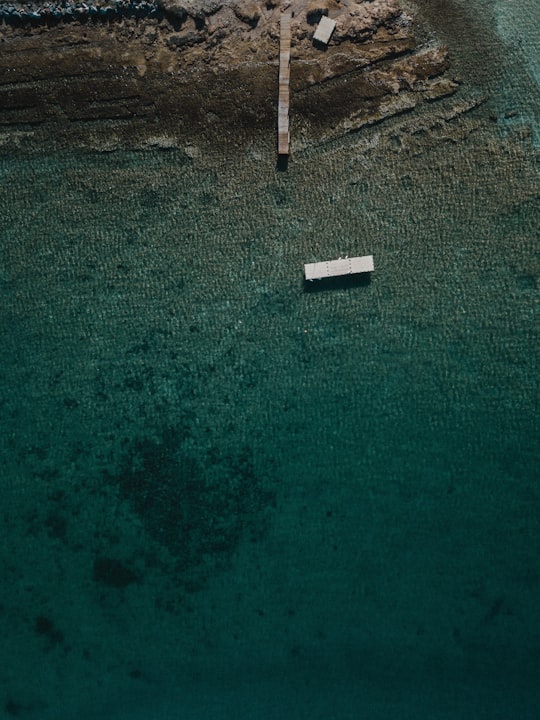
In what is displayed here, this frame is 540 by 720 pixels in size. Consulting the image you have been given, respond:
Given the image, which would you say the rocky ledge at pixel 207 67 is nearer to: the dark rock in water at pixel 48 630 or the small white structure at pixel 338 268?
the small white structure at pixel 338 268

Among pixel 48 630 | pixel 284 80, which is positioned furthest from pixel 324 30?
pixel 48 630

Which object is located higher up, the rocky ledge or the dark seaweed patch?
the rocky ledge

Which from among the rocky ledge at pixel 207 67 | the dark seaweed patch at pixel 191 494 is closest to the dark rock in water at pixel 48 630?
the dark seaweed patch at pixel 191 494

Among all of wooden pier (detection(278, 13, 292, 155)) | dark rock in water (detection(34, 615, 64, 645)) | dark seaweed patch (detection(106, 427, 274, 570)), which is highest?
wooden pier (detection(278, 13, 292, 155))

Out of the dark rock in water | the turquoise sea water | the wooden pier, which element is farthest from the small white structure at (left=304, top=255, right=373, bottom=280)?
the dark rock in water

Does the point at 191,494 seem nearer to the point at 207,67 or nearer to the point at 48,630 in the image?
the point at 48,630

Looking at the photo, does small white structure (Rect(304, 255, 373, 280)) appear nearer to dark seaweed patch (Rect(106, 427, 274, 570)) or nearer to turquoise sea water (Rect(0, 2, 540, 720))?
turquoise sea water (Rect(0, 2, 540, 720))
